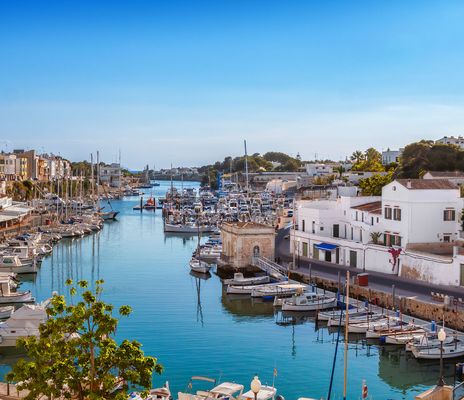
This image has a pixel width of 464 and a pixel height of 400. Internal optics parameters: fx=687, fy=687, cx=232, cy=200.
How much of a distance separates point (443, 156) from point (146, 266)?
3247 cm

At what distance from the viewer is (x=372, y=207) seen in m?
45.2

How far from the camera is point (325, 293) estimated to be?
127ft

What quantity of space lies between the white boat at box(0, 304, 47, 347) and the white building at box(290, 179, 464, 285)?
20067 mm

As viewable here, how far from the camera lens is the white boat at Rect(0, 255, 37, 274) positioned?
49.8 meters

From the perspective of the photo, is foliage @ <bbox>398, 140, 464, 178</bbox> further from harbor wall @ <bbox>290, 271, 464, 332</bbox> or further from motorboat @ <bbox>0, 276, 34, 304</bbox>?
motorboat @ <bbox>0, 276, 34, 304</bbox>

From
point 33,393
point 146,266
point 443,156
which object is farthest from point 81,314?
point 443,156

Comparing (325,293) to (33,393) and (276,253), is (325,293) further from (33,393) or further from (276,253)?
(33,393)

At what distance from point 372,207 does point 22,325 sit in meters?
24.6

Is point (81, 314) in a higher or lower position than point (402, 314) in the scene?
higher

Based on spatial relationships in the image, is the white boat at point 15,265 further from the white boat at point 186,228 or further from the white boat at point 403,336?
the white boat at point 186,228

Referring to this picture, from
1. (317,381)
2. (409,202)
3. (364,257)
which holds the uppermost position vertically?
(409,202)

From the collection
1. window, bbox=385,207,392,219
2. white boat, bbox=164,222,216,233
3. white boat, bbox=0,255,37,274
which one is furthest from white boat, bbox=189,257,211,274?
white boat, bbox=164,222,216,233

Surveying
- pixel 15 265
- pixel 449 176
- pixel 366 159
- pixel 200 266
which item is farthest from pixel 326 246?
pixel 366 159

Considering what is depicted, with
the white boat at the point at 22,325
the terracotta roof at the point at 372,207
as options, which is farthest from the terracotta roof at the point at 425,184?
the white boat at the point at 22,325
